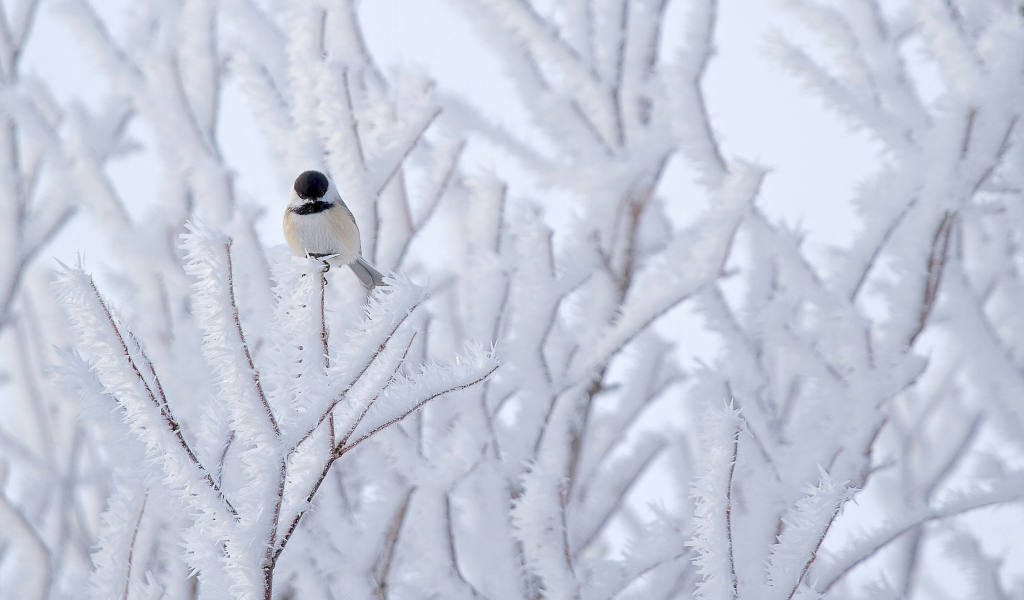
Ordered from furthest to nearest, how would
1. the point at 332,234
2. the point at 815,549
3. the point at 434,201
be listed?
the point at 434,201 → the point at 332,234 → the point at 815,549

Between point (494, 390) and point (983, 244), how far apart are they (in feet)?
5.28

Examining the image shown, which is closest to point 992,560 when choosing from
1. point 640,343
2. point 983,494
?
point 983,494

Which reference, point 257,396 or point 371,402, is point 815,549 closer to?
point 371,402

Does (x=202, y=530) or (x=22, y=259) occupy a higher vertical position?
(x=22, y=259)

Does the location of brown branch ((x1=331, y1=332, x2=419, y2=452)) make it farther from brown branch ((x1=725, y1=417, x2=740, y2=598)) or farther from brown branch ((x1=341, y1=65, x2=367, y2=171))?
brown branch ((x1=341, y1=65, x2=367, y2=171))

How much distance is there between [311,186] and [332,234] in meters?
0.15

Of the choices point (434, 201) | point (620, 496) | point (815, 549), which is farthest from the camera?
point (620, 496)

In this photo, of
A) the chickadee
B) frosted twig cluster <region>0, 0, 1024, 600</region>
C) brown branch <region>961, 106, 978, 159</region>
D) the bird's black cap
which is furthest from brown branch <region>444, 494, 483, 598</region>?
brown branch <region>961, 106, 978, 159</region>

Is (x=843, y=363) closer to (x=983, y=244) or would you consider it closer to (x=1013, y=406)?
(x=1013, y=406)

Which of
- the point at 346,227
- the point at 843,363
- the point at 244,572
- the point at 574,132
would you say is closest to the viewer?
the point at 244,572

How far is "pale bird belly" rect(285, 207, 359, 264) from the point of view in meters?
1.52

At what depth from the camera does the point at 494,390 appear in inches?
69.6

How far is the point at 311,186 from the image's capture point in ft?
5.23

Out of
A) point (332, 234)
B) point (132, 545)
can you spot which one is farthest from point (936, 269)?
point (132, 545)
